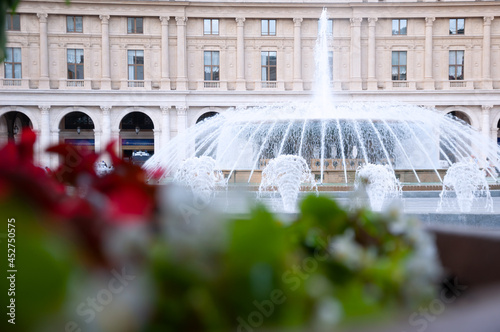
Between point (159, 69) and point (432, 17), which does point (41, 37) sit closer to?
point (159, 69)

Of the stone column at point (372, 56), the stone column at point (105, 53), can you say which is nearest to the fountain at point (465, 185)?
the stone column at point (372, 56)

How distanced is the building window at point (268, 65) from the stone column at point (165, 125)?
7.58m

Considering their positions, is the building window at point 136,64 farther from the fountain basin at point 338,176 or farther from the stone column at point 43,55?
the fountain basin at point 338,176

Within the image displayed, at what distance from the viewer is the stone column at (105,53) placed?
3688 centimetres

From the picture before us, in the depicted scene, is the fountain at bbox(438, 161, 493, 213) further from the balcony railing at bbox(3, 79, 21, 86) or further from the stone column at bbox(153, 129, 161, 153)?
the balcony railing at bbox(3, 79, 21, 86)

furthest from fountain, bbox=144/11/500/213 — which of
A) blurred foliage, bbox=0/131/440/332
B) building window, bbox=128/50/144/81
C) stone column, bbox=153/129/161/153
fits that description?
building window, bbox=128/50/144/81

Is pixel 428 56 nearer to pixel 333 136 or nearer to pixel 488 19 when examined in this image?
pixel 488 19

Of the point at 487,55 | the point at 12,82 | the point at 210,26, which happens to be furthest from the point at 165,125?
the point at 487,55

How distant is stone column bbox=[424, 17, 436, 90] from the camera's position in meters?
38.0

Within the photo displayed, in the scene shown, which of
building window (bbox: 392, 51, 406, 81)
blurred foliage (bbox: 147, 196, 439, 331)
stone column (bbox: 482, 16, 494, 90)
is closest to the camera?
blurred foliage (bbox: 147, 196, 439, 331)

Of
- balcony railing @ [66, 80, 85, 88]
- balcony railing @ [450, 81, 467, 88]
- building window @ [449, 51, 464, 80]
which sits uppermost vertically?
building window @ [449, 51, 464, 80]

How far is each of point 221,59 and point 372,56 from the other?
11131 mm

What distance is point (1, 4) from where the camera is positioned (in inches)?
58.4

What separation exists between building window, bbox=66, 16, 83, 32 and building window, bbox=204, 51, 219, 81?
361 inches
